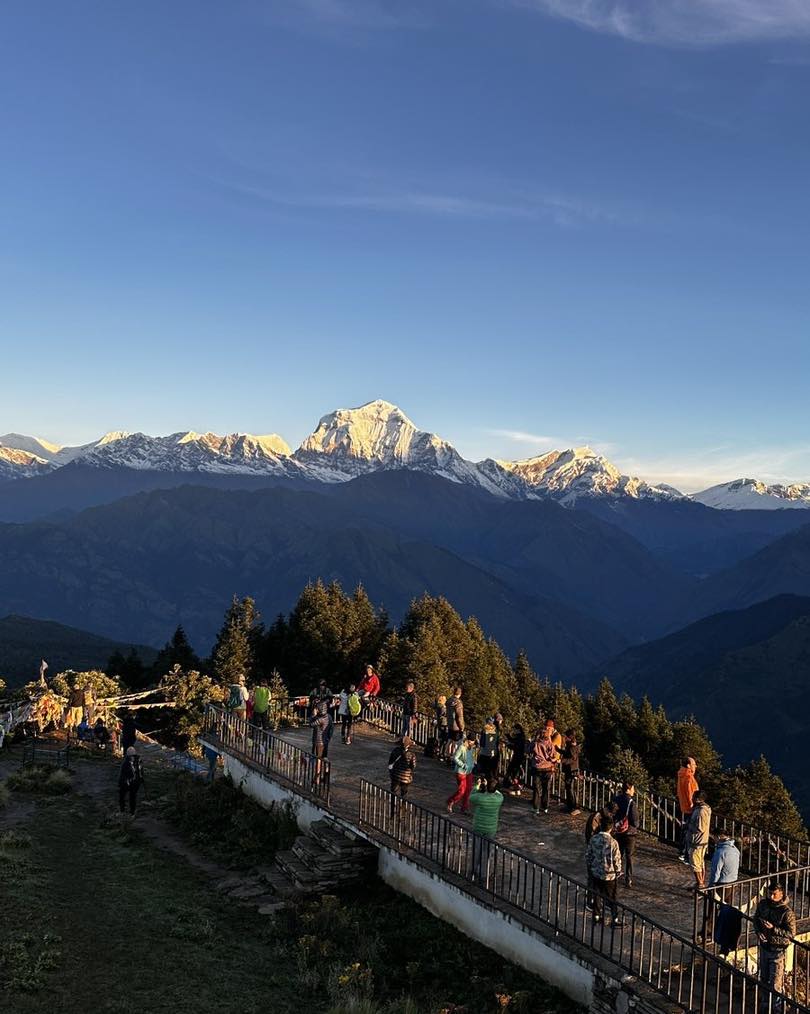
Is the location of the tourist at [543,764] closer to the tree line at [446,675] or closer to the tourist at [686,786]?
the tourist at [686,786]

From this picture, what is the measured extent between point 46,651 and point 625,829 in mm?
172813

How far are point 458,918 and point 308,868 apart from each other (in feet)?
12.3

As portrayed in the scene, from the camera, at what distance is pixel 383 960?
13.6 metres

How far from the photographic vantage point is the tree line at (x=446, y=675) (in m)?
60.1

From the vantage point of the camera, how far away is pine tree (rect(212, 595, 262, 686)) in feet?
196

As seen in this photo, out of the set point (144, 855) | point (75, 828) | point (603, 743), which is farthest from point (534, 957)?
point (603, 743)

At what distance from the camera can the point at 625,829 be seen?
49.2ft

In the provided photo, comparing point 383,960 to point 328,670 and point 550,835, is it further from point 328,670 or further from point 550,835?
point 328,670

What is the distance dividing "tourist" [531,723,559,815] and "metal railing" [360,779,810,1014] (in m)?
2.62

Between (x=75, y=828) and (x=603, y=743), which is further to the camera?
(x=603, y=743)

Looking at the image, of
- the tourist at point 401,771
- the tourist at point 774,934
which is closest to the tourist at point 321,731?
the tourist at point 401,771

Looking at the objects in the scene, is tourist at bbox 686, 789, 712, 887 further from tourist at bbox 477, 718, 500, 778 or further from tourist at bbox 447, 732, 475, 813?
tourist at bbox 477, 718, 500, 778

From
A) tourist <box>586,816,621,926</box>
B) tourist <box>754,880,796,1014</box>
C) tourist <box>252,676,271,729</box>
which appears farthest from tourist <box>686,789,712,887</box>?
tourist <box>252,676,271,729</box>

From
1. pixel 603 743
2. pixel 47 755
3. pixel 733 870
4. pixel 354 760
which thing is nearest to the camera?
pixel 733 870
